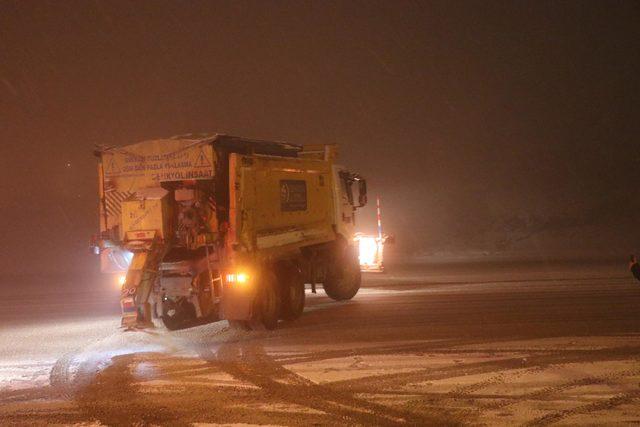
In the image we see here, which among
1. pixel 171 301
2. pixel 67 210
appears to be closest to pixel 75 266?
pixel 67 210

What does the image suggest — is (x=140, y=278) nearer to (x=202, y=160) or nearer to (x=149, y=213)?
(x=149, y=213)

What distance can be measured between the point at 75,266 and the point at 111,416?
38.4m

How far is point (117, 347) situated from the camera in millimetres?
13898

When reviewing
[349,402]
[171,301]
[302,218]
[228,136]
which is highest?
[228,136]

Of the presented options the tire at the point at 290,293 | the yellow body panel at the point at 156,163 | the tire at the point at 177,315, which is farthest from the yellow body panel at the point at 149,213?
the tire at the point at 290,293

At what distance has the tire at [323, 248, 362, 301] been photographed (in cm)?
A: 2008

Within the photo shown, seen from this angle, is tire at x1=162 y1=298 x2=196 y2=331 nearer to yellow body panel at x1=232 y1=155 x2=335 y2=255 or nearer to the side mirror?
yellow body panel at x1=232 y1=155 x2=335 y2=255

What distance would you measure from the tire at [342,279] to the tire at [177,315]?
4.60 metres

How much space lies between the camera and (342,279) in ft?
66.0

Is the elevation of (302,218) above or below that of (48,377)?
above

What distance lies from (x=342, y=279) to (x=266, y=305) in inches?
185

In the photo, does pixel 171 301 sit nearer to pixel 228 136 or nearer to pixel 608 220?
pixel 228 136

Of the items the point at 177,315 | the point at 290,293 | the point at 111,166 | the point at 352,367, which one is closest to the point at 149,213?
the point at 111,166

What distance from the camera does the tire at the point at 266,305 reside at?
51.0ft
